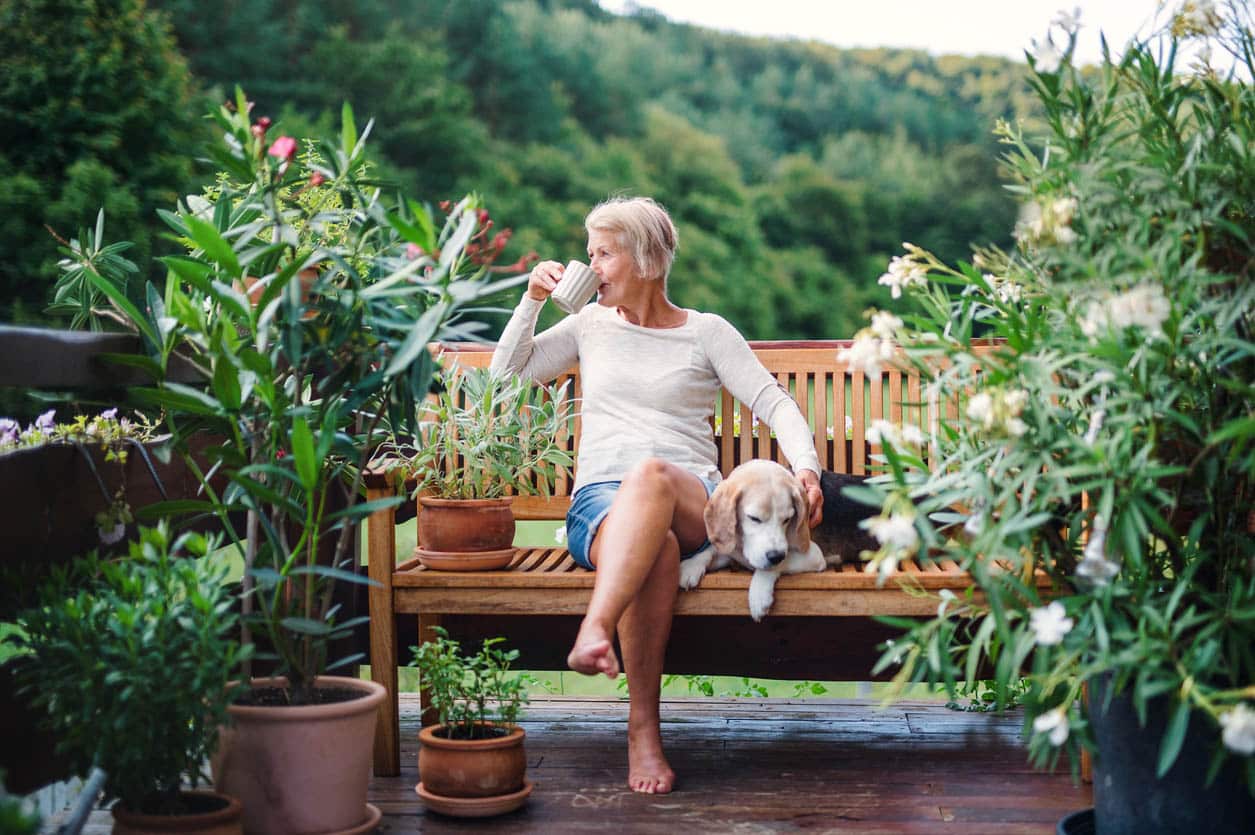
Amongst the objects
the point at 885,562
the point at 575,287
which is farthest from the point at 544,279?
the point at 885,562

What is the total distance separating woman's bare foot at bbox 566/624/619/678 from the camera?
2.35 metres

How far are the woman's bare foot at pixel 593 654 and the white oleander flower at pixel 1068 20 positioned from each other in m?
1.37

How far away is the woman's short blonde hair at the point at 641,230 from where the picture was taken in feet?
10.0

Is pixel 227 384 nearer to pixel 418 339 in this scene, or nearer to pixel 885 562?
pixel 418 339

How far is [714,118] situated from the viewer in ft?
45.6

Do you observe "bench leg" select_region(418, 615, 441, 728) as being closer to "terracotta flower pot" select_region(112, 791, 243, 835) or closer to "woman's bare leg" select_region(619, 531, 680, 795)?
"woman's bare leg" select_region(619, 531, 680, 795)

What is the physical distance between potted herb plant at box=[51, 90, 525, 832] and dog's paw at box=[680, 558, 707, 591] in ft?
2.34

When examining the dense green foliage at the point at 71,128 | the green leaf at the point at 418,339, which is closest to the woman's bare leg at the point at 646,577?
the green leaf at the point at 418,339

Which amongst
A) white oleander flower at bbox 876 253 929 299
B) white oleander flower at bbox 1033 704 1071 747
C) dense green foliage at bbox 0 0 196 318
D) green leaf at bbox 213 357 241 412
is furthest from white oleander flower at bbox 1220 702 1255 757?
dense green foliage at bbox 0 0 196 318

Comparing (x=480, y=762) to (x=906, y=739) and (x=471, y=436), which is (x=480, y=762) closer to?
(x=471, y=436)

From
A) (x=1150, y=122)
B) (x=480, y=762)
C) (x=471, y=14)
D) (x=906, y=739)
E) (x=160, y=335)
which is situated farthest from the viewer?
(x=471, y=14)

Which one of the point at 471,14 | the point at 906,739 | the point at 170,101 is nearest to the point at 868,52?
the point at 471,14

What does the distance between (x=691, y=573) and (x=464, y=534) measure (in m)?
0.51

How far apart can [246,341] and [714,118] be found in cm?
1231
